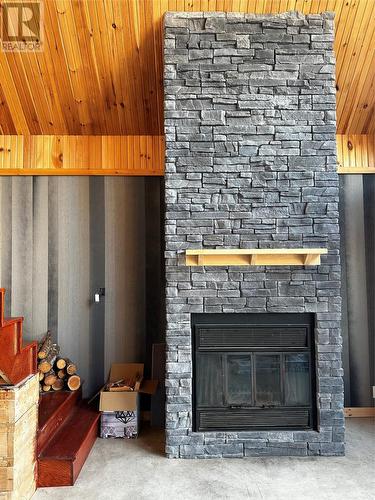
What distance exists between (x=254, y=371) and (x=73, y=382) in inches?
72.1

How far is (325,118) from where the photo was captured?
130 inches

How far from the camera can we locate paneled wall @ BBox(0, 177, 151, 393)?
13.5 ft

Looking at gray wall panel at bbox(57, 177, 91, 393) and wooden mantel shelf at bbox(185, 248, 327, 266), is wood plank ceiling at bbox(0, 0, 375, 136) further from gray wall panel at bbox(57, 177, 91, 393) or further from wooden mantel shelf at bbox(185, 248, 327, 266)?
wooden mantel shelf at bbox(185, 248, 327, 266)

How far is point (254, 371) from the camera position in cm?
324

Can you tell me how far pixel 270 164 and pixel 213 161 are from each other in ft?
1.61

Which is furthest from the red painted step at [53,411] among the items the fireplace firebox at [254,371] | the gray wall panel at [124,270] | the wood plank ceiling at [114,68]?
the wood plank ceiling at [114,68]

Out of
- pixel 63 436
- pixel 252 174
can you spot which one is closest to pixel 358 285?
pixel 252 174

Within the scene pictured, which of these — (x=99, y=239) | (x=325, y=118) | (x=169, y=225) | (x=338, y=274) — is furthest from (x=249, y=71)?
(x=99, y=239)

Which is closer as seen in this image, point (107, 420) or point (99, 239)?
point (107, 420)

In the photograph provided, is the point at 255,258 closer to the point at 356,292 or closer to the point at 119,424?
the point at 356,292

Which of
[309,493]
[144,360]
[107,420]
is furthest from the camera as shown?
[144,360]

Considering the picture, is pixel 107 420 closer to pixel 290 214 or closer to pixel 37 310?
pixel 37 310

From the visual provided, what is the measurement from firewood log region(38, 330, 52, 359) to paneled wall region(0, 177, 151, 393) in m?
0.09

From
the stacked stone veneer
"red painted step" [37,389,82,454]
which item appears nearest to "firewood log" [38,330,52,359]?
"red painted step" [37,389,82,454]
